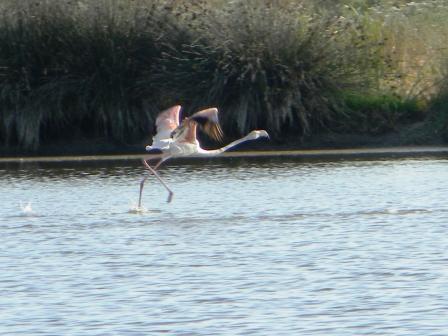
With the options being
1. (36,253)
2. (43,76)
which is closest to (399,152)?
(43,76)

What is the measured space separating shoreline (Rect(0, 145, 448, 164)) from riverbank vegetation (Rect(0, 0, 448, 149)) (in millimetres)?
458

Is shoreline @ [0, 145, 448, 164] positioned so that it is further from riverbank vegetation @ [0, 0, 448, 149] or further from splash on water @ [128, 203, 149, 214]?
splash on water @ [128, 203, 149, 214]

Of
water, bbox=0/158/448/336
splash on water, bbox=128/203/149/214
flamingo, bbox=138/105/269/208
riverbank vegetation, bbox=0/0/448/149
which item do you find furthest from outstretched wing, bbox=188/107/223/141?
riverbank vegetation, bbox=0/0/448/149

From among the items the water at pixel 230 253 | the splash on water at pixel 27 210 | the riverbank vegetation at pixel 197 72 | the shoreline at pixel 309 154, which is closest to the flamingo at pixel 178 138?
the water at pixel 230 253

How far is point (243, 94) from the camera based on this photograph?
26109 millimetres

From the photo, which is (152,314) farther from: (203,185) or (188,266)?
(203,185)

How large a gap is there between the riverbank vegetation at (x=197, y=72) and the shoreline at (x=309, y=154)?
18.0 inches

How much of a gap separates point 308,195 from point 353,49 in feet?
27.3

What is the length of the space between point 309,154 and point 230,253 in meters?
11.3

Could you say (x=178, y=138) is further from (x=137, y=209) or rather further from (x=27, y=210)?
(x=27, y=210)

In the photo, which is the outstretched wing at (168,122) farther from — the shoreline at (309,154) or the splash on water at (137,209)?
the shoreline at (309,154)

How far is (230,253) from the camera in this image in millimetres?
14500

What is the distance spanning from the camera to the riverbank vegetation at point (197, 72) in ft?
86.4

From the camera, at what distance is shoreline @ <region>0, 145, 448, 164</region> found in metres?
25.4
